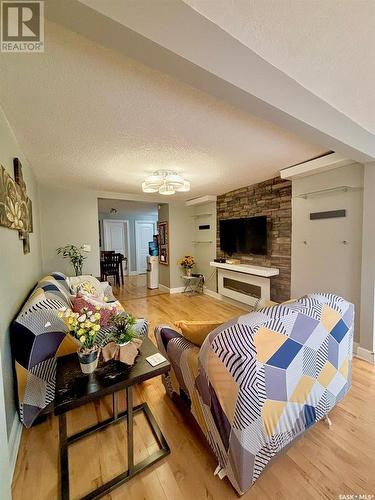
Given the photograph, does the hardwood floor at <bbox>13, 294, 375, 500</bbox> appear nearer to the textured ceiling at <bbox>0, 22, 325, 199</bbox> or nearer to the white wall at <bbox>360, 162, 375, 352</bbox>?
the white wall at <bbox>360, 162, 375, 352</bbox>

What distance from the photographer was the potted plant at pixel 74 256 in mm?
3843

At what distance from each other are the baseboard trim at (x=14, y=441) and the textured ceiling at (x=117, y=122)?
216 cm

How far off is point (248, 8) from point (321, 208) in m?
2.46

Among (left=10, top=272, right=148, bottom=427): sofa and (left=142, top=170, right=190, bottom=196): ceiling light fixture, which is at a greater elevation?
(left=142, top=170, right=190, bottom=196): ceiling light fixture

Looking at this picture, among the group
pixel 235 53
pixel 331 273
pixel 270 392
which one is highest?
pixel 235 53

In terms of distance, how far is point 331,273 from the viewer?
2.68 m

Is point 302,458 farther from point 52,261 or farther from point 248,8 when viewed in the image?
point 52,261

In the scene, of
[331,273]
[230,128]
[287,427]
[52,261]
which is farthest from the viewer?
[52,261]

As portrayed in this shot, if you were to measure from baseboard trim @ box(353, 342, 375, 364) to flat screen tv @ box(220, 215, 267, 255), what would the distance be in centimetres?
170

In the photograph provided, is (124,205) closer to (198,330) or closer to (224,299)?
(224,299)

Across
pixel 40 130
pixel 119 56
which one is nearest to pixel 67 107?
pixel 40 130

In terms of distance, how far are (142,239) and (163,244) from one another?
2737 millimetres

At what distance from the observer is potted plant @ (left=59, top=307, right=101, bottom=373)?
1.13 meters

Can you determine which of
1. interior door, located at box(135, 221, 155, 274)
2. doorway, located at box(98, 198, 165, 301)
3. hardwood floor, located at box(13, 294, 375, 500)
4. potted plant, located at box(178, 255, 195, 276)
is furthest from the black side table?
interior door, located at box(135, 221, 155, 274)
